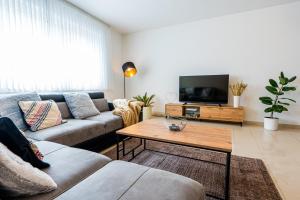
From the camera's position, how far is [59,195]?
2.59 feet

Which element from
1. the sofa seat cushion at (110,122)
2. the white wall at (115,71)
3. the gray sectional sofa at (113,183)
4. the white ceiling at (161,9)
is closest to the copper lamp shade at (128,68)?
the white wall at (115,71)

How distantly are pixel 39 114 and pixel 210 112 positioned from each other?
3411 mm

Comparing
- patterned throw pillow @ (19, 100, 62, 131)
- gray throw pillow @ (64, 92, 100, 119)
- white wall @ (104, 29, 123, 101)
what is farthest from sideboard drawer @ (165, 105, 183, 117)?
patterned throw pillow @ (19, 100, 62, 131)

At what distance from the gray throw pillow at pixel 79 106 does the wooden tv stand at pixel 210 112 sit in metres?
2.21

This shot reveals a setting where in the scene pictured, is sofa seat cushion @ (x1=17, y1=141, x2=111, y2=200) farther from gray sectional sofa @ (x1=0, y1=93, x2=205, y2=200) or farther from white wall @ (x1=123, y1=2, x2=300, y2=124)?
white wall @ (x1=123, y1=2, x2=300, y2=124)

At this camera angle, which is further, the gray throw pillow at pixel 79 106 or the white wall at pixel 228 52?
the white wall at pixel 228 52

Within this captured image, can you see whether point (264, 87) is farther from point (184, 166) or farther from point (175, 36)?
point (184, 166)

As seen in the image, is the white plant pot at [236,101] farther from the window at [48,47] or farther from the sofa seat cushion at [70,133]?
the window at [48,47]

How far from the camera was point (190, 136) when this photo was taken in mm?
1584

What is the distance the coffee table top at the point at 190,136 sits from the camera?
1348mm

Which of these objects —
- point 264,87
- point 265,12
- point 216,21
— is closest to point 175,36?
point 216,21

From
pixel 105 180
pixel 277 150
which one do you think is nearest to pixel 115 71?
pixel 277 150

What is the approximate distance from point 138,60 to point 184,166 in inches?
152

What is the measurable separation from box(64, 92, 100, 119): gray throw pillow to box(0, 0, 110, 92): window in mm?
634
